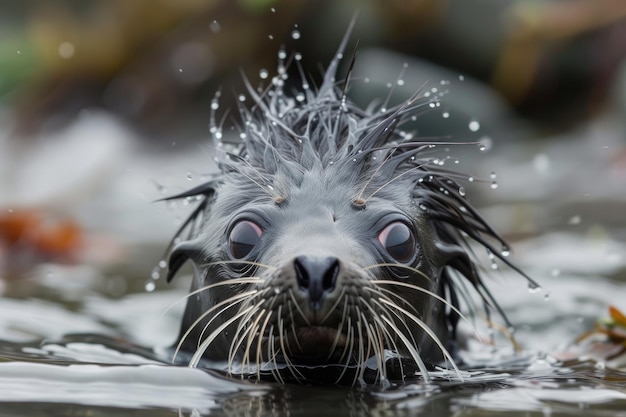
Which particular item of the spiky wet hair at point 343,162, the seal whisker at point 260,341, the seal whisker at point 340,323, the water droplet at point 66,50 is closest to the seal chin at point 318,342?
the seal whisker at point 340,323

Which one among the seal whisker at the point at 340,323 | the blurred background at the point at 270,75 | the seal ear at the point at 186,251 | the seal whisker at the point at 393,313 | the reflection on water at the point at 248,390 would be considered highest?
the blurred background at the point at 270,75

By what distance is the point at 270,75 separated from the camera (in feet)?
40.9

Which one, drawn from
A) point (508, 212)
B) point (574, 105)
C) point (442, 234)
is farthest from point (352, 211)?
point (574, 105)

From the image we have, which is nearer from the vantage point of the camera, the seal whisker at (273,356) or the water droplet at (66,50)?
the seal whisker at (273,356)

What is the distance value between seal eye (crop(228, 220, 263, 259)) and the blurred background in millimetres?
6074

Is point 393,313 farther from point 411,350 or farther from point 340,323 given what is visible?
point 340,323

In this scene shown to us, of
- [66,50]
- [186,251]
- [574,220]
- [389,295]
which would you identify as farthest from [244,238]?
[66,50]

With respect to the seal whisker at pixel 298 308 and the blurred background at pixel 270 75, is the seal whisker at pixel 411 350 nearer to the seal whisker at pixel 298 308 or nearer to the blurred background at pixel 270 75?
the seal whisker at pixel 298 308

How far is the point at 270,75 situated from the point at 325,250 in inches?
371

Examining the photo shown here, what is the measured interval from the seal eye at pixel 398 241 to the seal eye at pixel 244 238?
431mm

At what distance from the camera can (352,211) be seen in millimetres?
3584

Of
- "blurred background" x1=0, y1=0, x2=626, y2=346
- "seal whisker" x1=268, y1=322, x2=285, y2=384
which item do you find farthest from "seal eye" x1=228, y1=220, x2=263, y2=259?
"blurred background" x1=0, y1=0, x2=626, y2=346

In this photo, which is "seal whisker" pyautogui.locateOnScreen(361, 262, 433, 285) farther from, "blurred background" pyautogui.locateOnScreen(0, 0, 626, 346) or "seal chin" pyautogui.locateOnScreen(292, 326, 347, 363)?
"blurred background" pyautogui.locateOnScreen(0, 0, 626, 346)

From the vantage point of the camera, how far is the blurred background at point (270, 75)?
34.0ft
